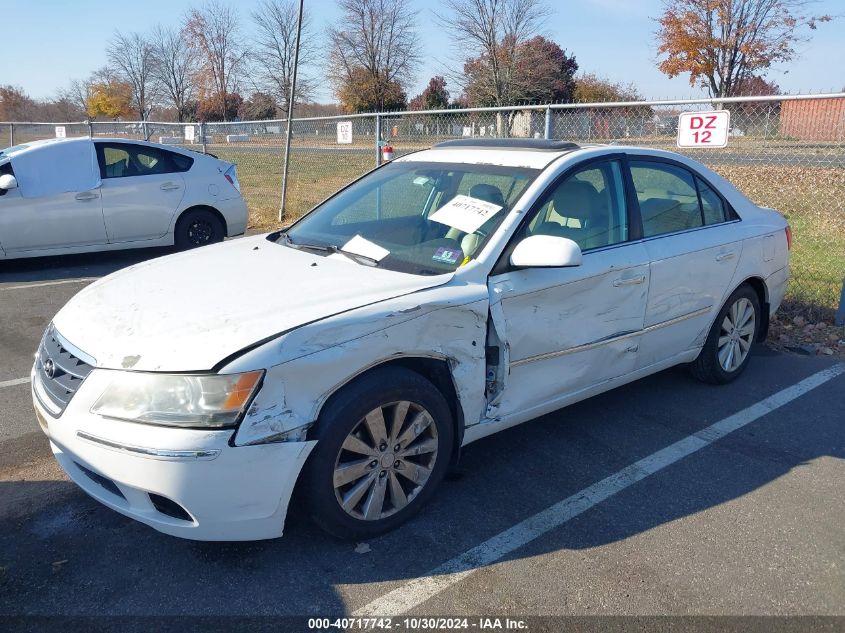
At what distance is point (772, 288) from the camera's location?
16.7ft

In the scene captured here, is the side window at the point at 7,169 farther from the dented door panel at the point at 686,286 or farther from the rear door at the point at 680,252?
the dented door panel at the point at 686,286

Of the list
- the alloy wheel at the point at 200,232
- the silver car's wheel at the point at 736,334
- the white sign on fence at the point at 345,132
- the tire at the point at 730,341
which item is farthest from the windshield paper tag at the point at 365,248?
the white sign on fence at the point at 345,132

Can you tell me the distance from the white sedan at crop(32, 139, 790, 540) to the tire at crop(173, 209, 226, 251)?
5.38m

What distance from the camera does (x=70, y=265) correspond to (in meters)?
8.94

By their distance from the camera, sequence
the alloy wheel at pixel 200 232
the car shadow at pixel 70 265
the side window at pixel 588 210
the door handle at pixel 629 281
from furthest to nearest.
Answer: the alloy wheel at pixel 200 232 → the car shadow at pixel 70 265 → the door handle at pixel 629 281 → the side window at pixel 588 210

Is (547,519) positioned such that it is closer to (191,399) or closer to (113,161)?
(191,399)

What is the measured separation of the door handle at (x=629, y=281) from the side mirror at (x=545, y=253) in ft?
2.16

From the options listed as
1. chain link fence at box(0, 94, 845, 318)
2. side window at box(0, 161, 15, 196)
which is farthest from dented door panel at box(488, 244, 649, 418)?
side window at box(0, 161, 15, 196)

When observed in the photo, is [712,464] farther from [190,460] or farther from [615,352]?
[190,460]

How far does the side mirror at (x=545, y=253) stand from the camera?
3223 mm

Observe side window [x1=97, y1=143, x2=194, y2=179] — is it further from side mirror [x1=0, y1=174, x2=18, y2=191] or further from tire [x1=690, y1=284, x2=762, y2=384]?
tire [x1=690, y1=284, x2=762, y2=384]

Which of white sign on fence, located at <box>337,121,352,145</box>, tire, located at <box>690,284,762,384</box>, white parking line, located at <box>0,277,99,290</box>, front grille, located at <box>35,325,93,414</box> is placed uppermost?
white sign on fence, located at <box>337,121,352,145</box>

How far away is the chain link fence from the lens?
310 inches

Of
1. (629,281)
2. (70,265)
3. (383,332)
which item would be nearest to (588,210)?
A: (629,281)
